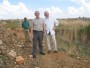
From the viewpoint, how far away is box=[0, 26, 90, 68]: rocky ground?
44.5 feet

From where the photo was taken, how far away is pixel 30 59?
1417 centimetres

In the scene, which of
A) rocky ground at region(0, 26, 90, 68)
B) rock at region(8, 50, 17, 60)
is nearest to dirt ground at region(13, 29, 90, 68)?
rocky ground at region(0, 26, 90, 68)

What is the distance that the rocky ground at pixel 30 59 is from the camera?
13551 millimetres

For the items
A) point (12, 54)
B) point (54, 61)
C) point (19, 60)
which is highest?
point (12, 54)

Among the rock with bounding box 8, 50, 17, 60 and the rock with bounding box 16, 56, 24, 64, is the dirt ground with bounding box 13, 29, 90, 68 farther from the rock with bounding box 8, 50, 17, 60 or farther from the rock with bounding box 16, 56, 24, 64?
the rock with bounding box 8, 50, 17, 60

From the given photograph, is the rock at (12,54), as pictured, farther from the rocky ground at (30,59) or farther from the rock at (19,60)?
the rock at (19,60)

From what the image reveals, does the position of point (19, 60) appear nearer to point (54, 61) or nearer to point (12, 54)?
point (12, 54)

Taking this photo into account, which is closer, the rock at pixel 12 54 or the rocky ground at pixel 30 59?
the rocky ground at pixel 30 59

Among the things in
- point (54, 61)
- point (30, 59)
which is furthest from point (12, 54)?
point (54, 61)

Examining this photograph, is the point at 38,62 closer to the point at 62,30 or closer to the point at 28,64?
the point at 28,64

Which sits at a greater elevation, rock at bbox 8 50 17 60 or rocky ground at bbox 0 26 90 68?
rock at bbox 8 50 17 60

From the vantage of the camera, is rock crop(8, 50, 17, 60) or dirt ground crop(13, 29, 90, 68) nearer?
dirt ground crop(13, 29, 90, 68)

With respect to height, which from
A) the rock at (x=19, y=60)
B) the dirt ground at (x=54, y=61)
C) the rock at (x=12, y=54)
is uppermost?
the rock at (x=12, y=54)

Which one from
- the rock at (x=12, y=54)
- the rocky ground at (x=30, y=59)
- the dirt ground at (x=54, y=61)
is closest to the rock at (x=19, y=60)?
the rocky ground at (x=30, y=59)
